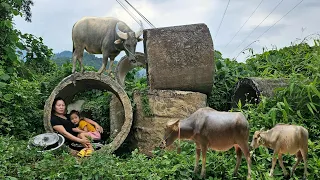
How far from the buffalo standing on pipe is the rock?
30cm

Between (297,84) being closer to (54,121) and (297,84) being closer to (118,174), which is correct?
(118,174)

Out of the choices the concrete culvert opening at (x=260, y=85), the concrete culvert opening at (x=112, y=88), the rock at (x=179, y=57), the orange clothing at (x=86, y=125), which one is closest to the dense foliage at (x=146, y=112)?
the concrete culvert opening at (x=260, y=85)

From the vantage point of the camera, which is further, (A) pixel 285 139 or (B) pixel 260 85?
(B) pixel 260 85

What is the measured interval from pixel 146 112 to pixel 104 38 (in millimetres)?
1340

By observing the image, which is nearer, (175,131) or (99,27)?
(175,131)

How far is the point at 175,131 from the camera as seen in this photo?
434 centimetres

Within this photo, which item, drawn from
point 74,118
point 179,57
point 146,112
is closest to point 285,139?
point 146,112

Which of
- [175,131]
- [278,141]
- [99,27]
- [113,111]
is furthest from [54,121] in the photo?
[278,141]

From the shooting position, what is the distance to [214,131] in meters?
4.28

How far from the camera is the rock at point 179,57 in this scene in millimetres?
6699

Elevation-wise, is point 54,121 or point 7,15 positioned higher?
point 7,15

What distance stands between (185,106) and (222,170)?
1886 millimetres

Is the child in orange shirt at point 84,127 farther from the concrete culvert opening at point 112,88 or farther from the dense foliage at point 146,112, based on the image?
the dense foliage at point 146,112

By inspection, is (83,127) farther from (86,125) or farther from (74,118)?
(74,118)
